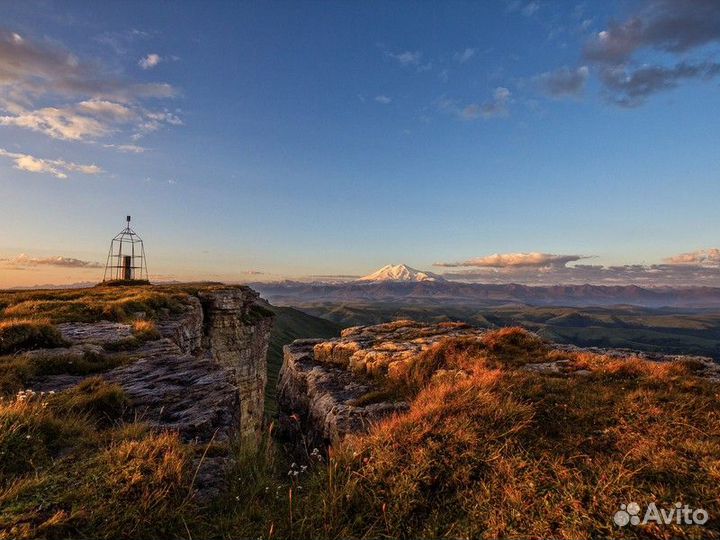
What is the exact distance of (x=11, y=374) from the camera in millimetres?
8500

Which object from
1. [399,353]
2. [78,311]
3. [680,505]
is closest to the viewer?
[680,505]

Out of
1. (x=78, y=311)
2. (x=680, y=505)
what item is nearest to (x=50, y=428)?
(x=680, y=505)

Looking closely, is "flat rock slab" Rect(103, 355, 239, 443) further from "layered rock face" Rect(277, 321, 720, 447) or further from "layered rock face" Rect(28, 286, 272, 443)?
"layered rock face" Rect(277, 321, 720, 447)

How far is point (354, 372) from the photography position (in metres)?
13.7

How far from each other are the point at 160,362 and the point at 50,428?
17.9 feet

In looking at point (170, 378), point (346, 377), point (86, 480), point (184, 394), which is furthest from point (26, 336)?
point (346, 377)

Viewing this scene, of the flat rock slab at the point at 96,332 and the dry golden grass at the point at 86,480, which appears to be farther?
the flat rock slab at the point at 96,332

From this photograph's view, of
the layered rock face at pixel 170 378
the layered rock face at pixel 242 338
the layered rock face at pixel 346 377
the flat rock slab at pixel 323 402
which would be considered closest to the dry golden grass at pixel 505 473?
the flat rock slab at pixel 323 402

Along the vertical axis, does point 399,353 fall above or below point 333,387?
above

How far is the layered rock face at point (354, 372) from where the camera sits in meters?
9.77

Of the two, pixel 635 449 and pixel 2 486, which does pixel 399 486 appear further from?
pixel 2 486

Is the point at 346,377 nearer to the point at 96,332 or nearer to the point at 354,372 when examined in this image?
the point at 354,372

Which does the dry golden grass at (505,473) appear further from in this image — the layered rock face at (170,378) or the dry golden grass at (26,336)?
the dry golden grass at (26,336)

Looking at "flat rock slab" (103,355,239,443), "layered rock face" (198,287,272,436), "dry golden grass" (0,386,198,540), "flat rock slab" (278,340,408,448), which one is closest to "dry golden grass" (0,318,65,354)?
"flat rock slab" (103,355,239,443)
